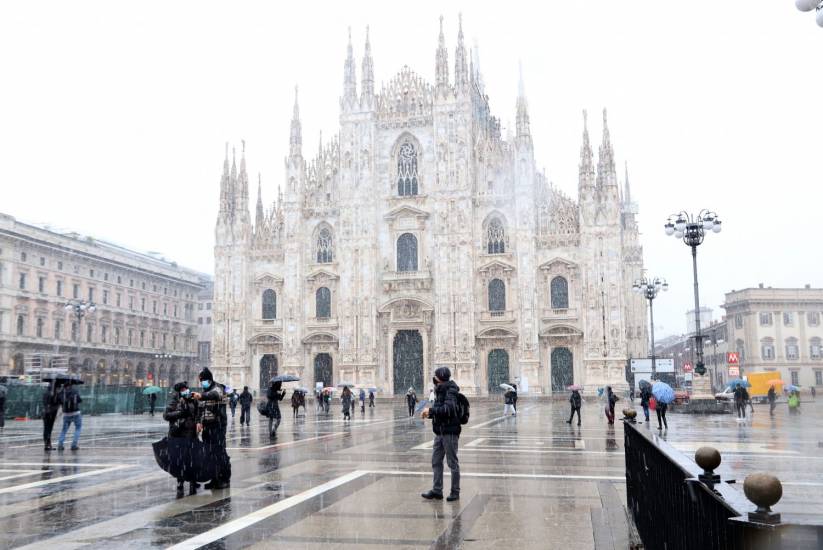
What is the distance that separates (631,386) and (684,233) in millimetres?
23507

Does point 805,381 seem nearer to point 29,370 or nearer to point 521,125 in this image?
point 521,125

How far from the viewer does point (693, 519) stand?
3635 mm

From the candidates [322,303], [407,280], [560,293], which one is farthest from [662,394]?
[322,303]

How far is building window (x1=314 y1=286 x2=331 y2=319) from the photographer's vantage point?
177ft

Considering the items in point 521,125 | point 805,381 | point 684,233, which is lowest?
point 805,381

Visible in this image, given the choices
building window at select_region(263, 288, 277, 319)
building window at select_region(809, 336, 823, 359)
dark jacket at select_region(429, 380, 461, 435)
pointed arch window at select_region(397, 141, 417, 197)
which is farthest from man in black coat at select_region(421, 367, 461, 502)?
building window at select_region(809, 336, 823, 359)

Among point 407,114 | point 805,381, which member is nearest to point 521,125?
point 407,114

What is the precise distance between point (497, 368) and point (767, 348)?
119ft

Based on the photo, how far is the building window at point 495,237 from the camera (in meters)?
51.3

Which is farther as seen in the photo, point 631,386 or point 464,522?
point 631,386

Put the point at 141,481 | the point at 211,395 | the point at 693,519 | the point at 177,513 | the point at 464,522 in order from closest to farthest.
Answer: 1. the point at 693,519
2. the point at 464,522
3. the point at 177,513
4. the point at 211,395
5. the point at 141,481

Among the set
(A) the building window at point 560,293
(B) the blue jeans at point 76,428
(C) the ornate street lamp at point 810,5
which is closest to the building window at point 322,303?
(A) the building window at point 560,293

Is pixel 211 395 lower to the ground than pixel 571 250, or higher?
lower

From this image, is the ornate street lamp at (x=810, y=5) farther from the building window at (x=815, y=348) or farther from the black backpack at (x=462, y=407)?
the building window at (x=815, y=348)
